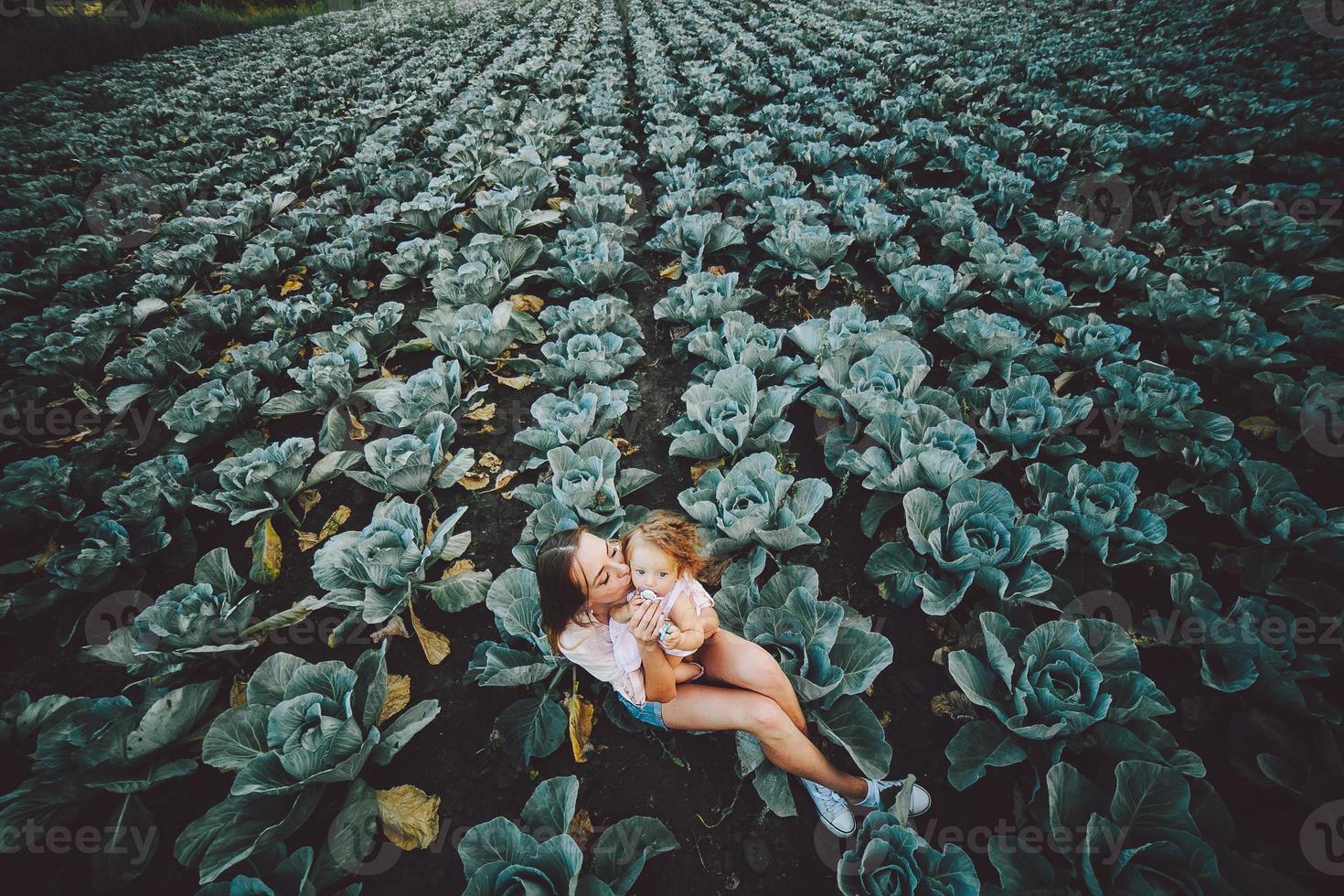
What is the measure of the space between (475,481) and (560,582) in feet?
5.11

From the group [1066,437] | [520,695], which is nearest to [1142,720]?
[1066,437]

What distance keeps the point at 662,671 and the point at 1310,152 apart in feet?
23.9

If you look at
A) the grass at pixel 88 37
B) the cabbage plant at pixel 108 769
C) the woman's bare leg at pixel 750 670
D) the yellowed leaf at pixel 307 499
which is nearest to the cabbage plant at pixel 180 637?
the cabbage plant at pixel 108 769

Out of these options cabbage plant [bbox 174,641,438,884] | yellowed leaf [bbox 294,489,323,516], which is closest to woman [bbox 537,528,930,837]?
cabbage plant [bbox 174,641,438,884]

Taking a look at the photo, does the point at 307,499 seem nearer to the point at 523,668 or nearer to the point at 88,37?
the point at 523,668

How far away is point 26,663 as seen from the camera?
252 centimetres

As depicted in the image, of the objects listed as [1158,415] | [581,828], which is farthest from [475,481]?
[1158,415]

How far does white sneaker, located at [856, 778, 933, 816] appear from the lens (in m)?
1.82

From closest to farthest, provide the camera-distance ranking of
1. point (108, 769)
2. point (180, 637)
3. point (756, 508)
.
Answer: point (108, 769)
point (180, 637)
point (756, 508)

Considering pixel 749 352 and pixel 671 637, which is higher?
pixel 749 352

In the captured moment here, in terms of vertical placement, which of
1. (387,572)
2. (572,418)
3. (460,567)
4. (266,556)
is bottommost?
(460,567)

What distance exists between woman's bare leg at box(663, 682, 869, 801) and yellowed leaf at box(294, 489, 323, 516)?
2.54 m

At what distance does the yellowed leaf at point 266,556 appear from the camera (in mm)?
2713

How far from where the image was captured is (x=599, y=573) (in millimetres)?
1835
